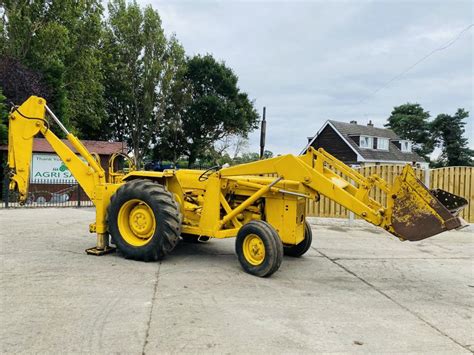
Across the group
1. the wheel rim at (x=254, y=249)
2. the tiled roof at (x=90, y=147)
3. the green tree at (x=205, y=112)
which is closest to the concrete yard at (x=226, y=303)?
the wheel rim at (x=254, y=249)

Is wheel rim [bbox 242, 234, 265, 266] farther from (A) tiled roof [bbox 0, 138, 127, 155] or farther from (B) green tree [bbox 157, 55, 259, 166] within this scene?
(B) green tree [bbox 157, 55, 259, 166]

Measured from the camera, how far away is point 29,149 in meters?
7.46

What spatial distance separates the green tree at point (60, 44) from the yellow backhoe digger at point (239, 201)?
17586mm

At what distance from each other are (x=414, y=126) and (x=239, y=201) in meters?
60.1

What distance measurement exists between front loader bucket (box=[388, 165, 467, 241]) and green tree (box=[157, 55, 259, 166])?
32.0m

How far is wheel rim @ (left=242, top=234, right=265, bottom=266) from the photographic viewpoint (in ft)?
19.1

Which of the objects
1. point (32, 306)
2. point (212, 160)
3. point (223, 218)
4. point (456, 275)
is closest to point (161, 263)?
point (223, 218)

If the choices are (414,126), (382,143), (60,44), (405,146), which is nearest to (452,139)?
(414,126)

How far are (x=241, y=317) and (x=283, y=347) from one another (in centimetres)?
74

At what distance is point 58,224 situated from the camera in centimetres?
1017

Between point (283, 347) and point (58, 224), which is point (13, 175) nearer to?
point (58, 224)

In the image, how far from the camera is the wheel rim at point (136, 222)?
21.6 feet

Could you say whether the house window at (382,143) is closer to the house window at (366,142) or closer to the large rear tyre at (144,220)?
the house window at (366,142)

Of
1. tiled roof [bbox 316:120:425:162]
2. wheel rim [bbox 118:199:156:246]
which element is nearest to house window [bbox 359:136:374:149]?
tiled roof [bbox 316:120:425:162]
